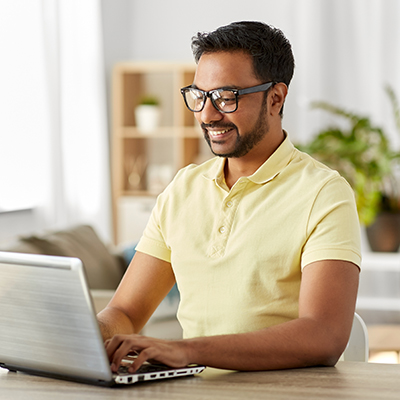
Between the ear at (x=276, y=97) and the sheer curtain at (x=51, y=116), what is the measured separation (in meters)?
2.76

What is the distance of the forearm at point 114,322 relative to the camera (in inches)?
51.4

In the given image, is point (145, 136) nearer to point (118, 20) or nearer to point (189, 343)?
point (118, 20)

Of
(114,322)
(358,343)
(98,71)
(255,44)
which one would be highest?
(98,71)

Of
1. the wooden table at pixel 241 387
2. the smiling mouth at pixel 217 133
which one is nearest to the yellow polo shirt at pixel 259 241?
the smiling mouth at pixel 217 133

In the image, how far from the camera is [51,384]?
1025mm

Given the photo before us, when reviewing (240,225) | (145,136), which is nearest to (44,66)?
(145,136)

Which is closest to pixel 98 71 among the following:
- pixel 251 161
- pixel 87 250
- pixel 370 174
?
pixel 87 250

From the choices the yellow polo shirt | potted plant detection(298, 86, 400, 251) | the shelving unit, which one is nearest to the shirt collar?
the yellow polo shirt

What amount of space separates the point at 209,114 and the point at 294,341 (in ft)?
1.63

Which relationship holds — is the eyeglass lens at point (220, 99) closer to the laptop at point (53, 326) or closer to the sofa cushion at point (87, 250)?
the laptop at point (53, 326)

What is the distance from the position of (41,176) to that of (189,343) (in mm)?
3290

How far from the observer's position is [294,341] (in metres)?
1.11

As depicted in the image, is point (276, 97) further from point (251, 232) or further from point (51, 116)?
point (51, 116)

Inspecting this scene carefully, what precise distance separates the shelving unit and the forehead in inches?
150
